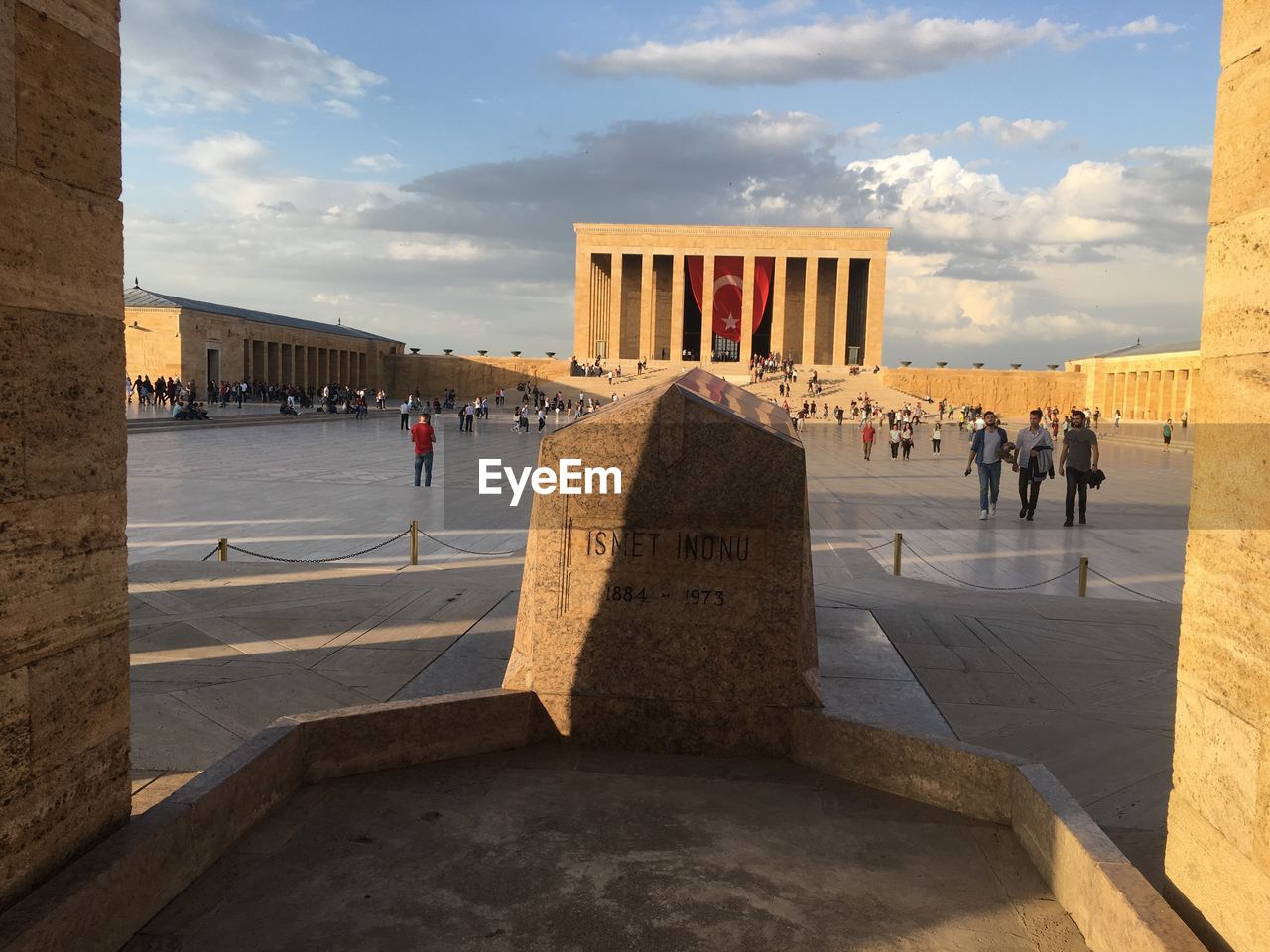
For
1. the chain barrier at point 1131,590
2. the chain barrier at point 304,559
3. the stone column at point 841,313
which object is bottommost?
the chain barrier at point 304,559

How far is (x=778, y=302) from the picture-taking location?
6319 centimetres

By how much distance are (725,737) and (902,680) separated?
1700mm

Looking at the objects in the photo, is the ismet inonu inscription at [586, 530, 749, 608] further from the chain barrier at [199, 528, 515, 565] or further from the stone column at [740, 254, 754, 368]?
the stone column at [740, 254, 754, 368]

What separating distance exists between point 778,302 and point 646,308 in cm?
893

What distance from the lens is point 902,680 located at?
5598 mm

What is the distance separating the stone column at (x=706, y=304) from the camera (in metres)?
62.6

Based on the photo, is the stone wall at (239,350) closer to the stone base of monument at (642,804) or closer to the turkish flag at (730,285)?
the turkish flag at (730,285)

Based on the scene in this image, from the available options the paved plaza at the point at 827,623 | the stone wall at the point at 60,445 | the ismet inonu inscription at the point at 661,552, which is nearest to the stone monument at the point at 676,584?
the ismet inonu inscription at the point at 661,552

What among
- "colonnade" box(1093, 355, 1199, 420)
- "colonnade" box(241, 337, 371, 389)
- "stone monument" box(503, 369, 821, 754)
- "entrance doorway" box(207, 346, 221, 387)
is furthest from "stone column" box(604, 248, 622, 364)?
"stone monument" box(503, 369, 821, 754)

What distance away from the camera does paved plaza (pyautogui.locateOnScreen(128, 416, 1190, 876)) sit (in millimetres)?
4688

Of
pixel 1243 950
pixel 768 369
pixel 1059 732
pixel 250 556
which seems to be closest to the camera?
pixel 1243 950

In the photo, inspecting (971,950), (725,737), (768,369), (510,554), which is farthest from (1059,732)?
(768,369)

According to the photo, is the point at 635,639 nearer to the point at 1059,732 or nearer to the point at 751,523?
the point at 751,523

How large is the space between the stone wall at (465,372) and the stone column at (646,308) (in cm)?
190
